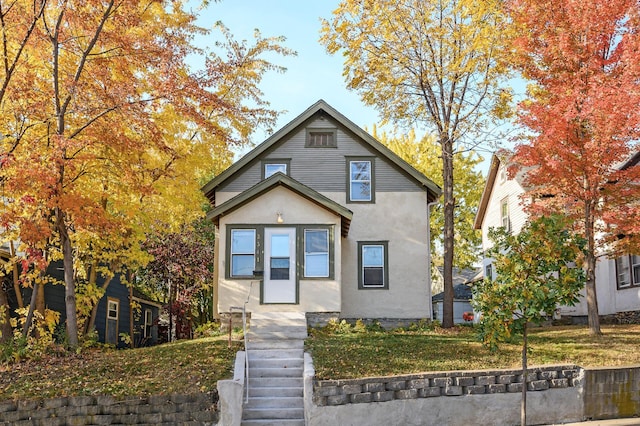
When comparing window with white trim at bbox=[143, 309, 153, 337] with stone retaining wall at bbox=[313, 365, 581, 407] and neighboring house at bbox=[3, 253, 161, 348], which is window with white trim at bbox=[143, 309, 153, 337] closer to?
neighboring house at bbox=[3, 253, 161, 348]

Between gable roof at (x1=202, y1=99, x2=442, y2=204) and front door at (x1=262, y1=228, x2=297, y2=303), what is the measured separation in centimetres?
317

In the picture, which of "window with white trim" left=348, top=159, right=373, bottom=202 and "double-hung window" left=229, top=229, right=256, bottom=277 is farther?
"window with white trim" left=348, top=159, right=373, bottom=202

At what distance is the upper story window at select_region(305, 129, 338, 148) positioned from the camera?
21.2 m

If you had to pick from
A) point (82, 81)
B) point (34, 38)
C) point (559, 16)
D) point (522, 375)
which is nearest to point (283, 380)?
point (522, 375)

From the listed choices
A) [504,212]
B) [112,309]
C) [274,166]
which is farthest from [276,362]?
[504,212]

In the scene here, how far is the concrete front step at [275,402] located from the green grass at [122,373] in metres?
0.70

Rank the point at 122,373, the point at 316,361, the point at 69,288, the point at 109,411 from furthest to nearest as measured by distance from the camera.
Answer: the point at 69,288
the point at 316,361
the point at 122,373
the point at 109,411

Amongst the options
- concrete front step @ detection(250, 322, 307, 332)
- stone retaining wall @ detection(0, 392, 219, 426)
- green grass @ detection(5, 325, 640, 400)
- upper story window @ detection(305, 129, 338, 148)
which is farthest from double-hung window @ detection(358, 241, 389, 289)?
stone retaining wall @ detection(0, 392, 219, 426)

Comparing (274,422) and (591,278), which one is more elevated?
(591,278)

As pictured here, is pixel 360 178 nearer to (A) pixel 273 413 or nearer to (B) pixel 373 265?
(B) pixel 373 265

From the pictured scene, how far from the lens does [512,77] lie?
63.7 ft

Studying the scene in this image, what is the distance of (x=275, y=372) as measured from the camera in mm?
13883

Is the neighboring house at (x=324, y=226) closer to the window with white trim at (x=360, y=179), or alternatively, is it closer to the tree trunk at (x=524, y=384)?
the window with white trim at (x=360, y=179)

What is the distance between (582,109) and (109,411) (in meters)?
11.8
